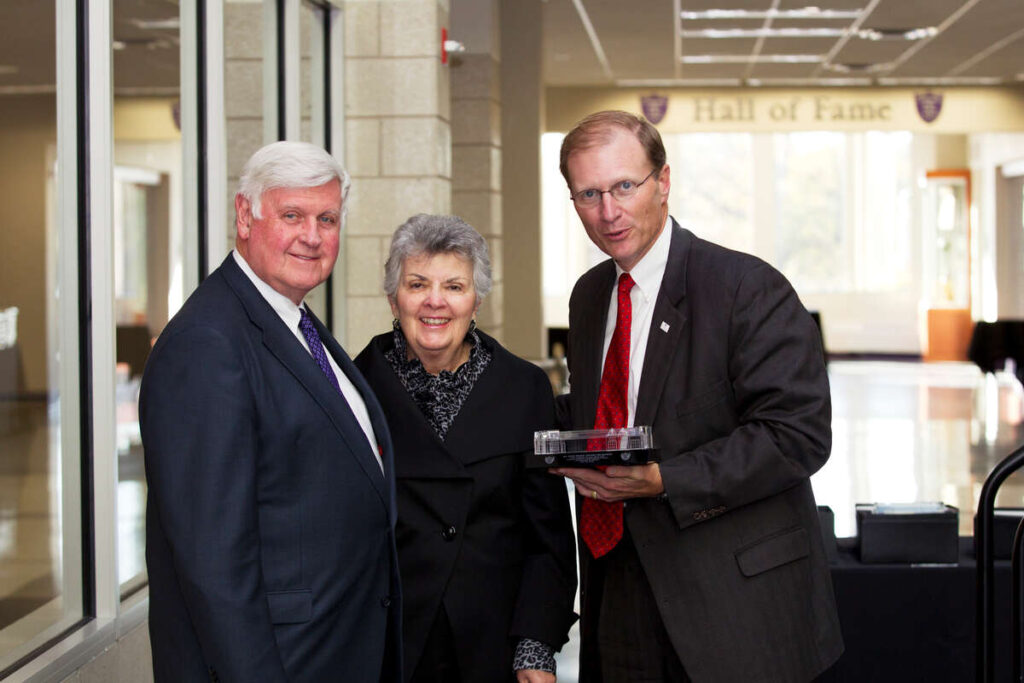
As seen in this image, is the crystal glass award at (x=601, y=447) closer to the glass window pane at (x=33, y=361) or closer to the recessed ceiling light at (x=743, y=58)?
the glass window pane at (x=33, y=361)

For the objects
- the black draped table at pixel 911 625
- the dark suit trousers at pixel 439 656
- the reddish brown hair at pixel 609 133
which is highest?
the reddish brown hair at pixel 609 133

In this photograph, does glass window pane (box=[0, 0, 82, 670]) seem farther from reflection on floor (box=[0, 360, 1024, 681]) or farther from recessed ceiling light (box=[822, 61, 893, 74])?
recessed ceiling light (box=[822, 61, 893, 74])

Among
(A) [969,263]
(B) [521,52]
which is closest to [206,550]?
(B) [521,52]

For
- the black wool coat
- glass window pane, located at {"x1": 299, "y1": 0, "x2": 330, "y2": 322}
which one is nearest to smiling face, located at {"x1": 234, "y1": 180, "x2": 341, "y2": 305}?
the black wool coat

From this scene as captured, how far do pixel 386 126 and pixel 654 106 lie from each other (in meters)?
10.5

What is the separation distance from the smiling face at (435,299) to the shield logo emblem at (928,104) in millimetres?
15138

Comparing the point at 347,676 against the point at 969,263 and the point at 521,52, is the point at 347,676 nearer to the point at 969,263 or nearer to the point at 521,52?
the point at 521,52

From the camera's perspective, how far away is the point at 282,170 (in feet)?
6.81

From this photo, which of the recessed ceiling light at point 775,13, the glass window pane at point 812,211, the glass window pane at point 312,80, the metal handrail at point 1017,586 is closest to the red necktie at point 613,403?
the metal handrail at point 1017,586

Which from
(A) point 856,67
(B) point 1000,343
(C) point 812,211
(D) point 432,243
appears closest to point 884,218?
(C) point 812,211

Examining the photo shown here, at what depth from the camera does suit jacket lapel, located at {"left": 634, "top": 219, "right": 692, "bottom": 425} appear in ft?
7.43

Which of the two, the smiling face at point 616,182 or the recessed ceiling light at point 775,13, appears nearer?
the smiling face at point 616,182

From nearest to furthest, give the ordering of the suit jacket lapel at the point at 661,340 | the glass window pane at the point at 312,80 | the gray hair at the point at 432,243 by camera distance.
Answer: the suit jacket lapel at the point at 661,340
the gray hair at the point at 432,243
the glass window pane at the point at 312,80

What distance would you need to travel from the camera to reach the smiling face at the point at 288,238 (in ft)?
6.84
